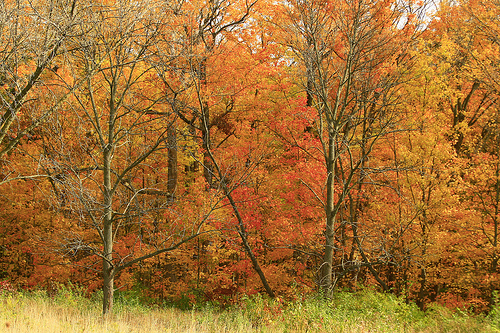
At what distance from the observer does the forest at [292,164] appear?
10.8m

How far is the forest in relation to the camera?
10820 mm

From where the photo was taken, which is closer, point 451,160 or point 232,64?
point 451,160

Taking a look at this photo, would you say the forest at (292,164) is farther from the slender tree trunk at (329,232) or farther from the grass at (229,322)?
the grass at (229,322)

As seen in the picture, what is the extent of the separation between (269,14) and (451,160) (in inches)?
384

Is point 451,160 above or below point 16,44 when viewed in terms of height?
below

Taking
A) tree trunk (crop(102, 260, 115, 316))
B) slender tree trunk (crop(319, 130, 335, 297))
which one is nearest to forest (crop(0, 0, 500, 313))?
slender tree trunk (crop(319, 130, 335, 297))

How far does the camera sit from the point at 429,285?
15.6 m

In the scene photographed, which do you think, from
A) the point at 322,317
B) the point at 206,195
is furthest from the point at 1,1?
the point at 206,195

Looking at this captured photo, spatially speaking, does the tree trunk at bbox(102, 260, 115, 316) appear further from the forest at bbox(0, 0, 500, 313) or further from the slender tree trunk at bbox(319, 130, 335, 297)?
the slender tree trunk at bbox(319, 130, 335, 297)

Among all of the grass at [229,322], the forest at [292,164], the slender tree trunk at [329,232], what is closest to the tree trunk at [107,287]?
the grass at [229,322]

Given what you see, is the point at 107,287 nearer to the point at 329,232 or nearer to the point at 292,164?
the point at 329,232

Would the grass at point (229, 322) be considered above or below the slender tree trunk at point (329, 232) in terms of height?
below

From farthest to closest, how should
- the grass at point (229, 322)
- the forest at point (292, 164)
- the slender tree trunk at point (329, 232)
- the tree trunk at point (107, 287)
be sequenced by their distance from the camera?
the forest at point (292, 164) → the slender tree trunk at point (329, 232) → the tree trunk at point (107, 287) → the grass at point (229, 322)

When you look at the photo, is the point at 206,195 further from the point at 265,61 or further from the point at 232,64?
the point at 265,61
